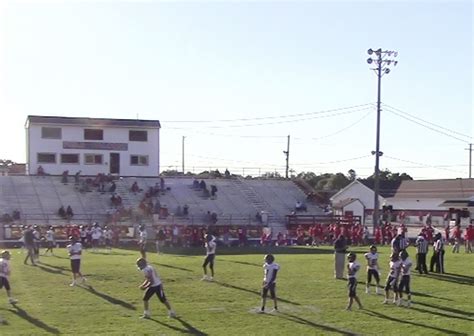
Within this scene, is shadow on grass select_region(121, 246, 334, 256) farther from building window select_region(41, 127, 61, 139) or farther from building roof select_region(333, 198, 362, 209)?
building roof select_region(333, 198, 362, 209)

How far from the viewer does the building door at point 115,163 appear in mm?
66750

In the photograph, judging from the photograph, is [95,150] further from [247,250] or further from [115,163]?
[247,250]

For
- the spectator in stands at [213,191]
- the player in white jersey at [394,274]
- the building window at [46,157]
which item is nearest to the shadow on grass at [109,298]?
the player in white jersey at [394,274]

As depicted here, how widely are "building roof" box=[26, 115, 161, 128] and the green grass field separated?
115 feet

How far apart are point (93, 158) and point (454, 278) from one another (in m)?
43.7

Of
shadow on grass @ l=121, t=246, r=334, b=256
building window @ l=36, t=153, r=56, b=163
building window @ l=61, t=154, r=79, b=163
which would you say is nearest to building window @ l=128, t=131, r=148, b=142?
building window @ l=61, t=154, r=79, b=163

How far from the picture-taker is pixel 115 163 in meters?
67.1

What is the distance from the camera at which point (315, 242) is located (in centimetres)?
4956

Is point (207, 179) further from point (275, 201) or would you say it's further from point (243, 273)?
point (243, 273)

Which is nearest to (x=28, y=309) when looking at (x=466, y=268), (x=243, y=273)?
(x=243, y=273)

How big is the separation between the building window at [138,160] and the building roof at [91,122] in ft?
9.38

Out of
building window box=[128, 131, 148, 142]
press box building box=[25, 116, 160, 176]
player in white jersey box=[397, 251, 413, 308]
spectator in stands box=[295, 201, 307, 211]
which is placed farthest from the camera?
building window box=[128, 131, 148, 142]

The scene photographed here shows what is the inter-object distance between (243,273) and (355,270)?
8683 millimetres

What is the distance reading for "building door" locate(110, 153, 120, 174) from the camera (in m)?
66.8
